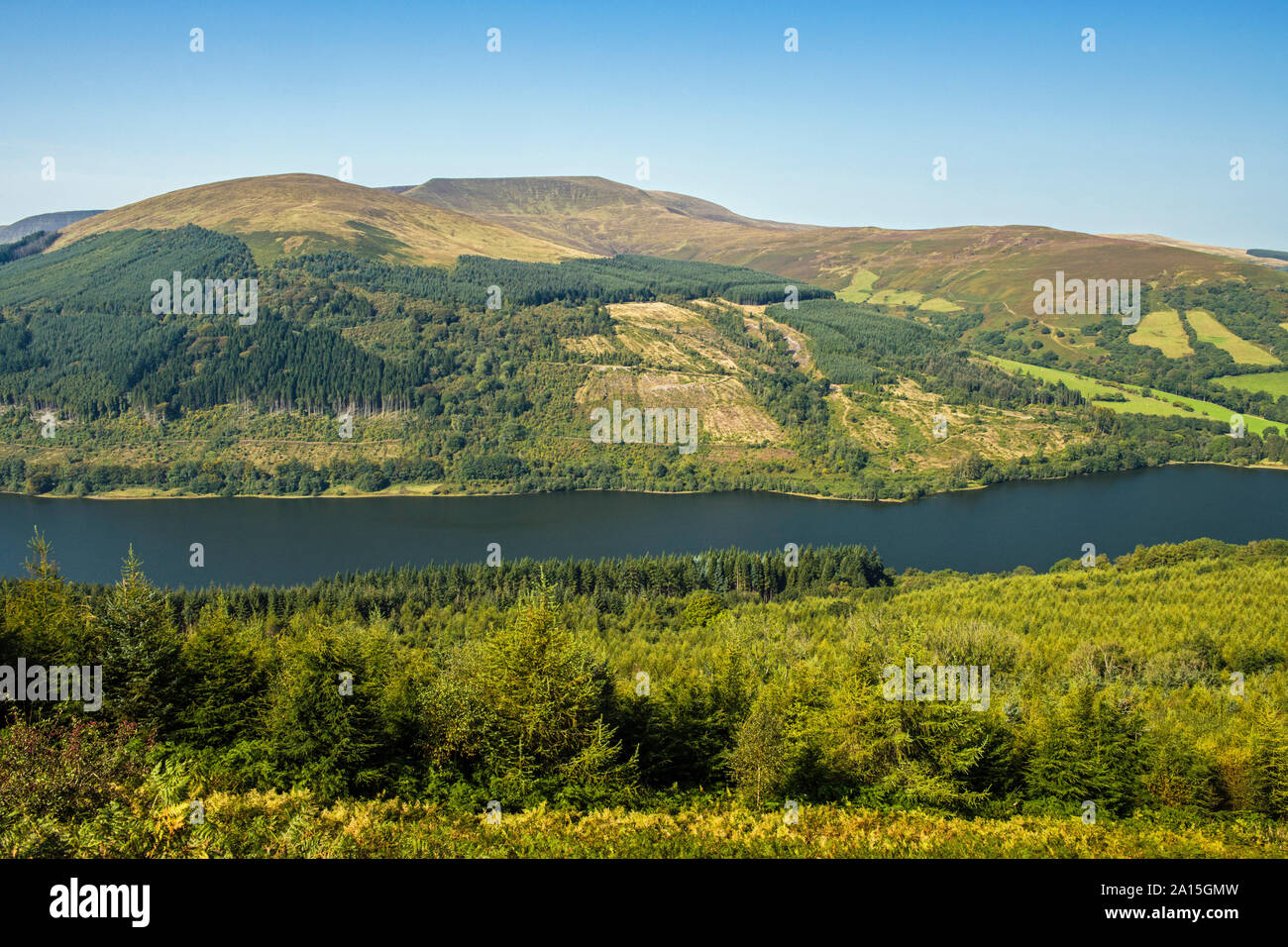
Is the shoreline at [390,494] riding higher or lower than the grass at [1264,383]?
lower

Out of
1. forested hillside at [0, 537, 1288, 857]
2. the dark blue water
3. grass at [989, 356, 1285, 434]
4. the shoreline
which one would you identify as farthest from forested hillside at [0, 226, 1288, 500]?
forested hillside at [0, 537, 1288, 857]

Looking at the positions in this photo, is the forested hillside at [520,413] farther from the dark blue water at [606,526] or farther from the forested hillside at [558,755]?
the forested hillside at [558,755]

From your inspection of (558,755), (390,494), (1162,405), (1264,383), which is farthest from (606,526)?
(1264,383)

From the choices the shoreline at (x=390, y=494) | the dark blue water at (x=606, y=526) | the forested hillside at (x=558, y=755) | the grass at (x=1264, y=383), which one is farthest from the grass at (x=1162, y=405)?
the forested hillside at (x=558, y=755)

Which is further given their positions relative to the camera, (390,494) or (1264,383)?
(1264,383)

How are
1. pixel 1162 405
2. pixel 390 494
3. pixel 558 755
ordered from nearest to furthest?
pixel 558 755
pixel 390 494
pixel 1162 405

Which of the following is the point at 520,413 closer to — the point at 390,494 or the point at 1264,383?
the point at 390,494

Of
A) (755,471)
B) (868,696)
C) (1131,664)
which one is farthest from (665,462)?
(868,696)

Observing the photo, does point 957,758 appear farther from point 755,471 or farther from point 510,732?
point 755,471

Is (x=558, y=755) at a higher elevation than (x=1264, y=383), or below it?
below
